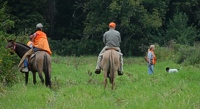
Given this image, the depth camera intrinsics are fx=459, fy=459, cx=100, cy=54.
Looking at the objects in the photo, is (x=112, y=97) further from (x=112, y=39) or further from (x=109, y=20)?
(x=109, y=20)

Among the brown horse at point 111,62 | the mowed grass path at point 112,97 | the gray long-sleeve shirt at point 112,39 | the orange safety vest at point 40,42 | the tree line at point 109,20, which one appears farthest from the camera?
the tree line at point 109,20

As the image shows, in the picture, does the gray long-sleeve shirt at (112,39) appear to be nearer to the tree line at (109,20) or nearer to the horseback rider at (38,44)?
the horseback rider at (38,44)

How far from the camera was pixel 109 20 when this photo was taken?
4606cm

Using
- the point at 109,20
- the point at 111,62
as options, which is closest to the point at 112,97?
the point at 111,62

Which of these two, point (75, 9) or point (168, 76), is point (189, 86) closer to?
point (168, 76)

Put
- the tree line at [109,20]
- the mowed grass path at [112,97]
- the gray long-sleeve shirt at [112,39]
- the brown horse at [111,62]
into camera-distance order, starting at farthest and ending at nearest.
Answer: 1. the tree line at [109,20]
2. the gray long-sleeve shirt at [112,39]
3. the brown horse at [111,62]
4. the mowed grass path at [112,97]

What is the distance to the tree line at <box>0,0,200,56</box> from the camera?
45688 millimetres

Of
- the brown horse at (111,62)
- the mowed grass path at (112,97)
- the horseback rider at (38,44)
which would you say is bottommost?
the mowed grass path at (112,97)

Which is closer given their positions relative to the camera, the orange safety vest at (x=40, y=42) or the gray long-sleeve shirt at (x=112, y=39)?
the gray long-sleeve shirt at (x=112, y=39)

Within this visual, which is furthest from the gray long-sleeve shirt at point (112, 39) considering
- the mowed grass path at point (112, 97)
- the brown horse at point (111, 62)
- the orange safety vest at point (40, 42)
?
the orange safety vest at point (40, 42)

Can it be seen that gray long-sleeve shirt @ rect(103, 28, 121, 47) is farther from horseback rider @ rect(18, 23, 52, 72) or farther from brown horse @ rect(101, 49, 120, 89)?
horseback rider @ rect(18, 23, 52, 72)

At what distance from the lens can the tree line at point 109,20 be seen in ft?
150

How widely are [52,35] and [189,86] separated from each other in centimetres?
4050

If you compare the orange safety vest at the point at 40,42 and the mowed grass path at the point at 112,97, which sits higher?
the orange safety vest at the point at 40,42
